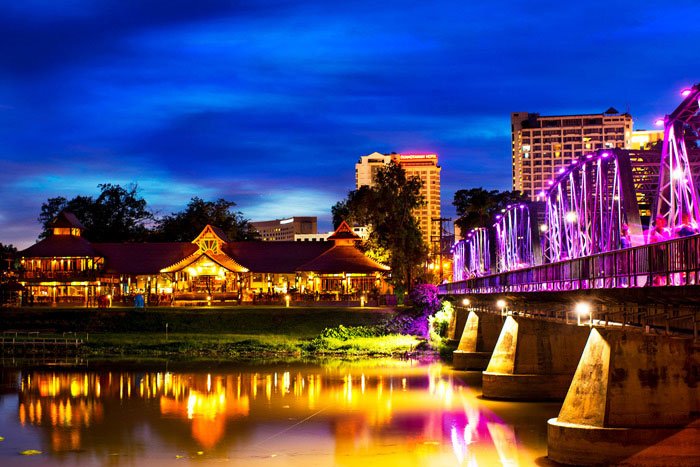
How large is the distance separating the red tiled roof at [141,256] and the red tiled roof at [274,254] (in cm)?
572

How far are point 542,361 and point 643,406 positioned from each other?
17.1 metres

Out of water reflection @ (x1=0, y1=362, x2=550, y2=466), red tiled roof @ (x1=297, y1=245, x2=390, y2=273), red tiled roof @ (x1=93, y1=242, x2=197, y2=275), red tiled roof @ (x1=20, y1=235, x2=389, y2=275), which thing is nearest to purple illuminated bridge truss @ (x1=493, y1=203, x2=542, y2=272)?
water reflection @ (x1=0, y1=362, x2=550, y2=466)

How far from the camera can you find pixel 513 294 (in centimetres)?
4522

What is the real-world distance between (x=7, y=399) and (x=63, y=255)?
64305 mm

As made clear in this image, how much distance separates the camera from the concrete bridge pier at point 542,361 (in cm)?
4356

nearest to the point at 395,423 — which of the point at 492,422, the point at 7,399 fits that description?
the point at 492,422

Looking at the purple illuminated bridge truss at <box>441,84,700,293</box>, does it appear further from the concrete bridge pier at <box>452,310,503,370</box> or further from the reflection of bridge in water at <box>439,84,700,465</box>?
the concrete bridge pier at <box>452,310,503,370</box>

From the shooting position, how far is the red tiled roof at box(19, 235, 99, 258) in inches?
4350

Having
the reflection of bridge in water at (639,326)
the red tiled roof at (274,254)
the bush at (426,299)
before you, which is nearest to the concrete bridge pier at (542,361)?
the reflection of bridge in water at (639,326)

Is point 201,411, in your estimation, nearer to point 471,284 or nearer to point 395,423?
point 395,423

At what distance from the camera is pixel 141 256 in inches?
4498

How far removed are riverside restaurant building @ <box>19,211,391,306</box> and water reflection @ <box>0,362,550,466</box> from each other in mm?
45311

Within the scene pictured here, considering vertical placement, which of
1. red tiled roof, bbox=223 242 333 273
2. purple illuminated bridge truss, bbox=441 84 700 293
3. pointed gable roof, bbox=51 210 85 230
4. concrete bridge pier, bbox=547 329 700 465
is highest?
pointed gable roof, bbox=51 210 85 230

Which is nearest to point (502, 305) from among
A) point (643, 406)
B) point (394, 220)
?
point (643, 406)
